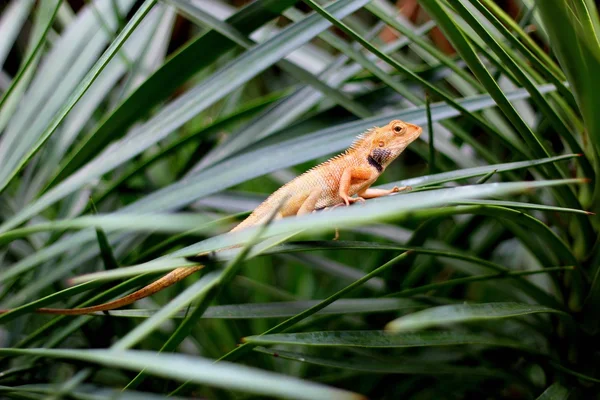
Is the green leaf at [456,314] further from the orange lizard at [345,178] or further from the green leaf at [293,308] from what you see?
the orange lizard at [345,178]

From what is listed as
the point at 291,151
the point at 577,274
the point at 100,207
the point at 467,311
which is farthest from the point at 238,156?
the point at 577,274

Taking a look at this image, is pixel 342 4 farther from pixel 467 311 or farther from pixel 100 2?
pixel 100 2

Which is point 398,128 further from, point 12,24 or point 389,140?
point 12,24

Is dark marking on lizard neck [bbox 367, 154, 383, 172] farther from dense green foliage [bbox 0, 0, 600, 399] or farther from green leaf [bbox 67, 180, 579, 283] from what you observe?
green leaf [bbox 67, 180, 579, 283]

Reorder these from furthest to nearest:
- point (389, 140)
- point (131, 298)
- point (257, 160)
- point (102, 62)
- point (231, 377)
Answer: point (389, 140)
point (257, 160)
point (131, 298)
point (102, 62)
point (231, 377)

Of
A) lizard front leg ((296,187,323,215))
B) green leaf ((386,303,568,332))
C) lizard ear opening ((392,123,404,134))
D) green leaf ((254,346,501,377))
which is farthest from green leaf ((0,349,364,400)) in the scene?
lizard ear opening ((392,123,404,134))

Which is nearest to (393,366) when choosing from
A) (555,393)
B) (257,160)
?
(555,393)

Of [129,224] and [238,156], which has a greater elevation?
[238,156]
